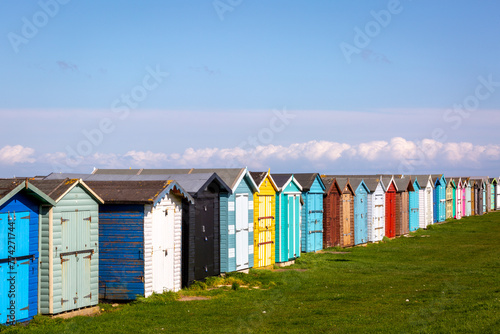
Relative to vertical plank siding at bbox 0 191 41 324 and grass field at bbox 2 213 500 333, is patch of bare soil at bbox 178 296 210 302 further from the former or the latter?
vertical plank siding at bbox 0 191 41 324

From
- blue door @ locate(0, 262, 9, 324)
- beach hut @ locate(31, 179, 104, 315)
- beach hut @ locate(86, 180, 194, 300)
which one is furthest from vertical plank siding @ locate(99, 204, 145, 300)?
blue door @ locate(0, 262, 9, 324)

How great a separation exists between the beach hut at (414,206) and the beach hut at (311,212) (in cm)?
1873

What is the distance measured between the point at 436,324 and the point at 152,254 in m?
9.29

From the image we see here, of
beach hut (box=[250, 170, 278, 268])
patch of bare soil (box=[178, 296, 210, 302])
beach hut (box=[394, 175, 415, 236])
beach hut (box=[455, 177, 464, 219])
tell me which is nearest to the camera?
patch of bare soil (box=[178, 296, 210, 302])

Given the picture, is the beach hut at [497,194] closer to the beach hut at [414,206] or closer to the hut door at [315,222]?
the beach hut at [414,206]

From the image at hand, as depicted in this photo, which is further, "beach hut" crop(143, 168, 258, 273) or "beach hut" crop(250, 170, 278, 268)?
"beach hut" crop(250, 170, 278, 268)

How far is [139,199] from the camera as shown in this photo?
19.1 meters

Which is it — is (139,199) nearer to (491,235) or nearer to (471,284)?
(471,284)

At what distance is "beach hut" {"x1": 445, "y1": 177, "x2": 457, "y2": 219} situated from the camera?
64.8 meters

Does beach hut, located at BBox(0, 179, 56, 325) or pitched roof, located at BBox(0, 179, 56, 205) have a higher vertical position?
pitched roof, located at BBox(0, 179, 56, 205)

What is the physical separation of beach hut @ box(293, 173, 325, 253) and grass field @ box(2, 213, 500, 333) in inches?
88.0

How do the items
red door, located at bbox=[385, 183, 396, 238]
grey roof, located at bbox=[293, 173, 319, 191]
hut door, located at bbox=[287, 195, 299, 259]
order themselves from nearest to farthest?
hut door, located at bbox=[287, 195, 299, 259]
grey roof, located at bbox=[293, 173, 319, 191]
red door, located at bbox=[385, 183, 396, 238]

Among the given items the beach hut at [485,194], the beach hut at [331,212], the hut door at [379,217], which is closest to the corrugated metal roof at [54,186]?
the beach hut at [331,212]

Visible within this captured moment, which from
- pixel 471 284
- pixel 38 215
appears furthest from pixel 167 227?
pixel 471 284
